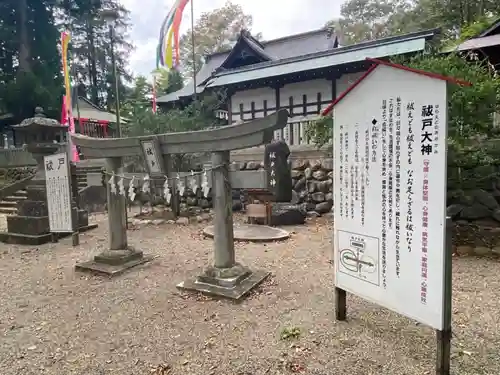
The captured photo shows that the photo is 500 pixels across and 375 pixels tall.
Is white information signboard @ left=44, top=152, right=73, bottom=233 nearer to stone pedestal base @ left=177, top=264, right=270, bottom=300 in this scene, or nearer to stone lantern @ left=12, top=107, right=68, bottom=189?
stone lantern @ left=12, top=107, right=68, bottom=189

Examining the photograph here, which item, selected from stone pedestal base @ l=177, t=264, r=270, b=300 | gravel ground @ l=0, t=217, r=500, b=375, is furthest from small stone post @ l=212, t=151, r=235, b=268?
gravel ground @ l=0, t=217, r=500, b=375

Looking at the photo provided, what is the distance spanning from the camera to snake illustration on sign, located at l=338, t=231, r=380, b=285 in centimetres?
299

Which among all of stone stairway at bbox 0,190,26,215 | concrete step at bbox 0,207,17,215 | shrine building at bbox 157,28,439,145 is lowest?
concrete step at bbox 0,207,17,215

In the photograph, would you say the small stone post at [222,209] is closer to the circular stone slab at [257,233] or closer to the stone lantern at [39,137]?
the circular stone slab at [257,233]

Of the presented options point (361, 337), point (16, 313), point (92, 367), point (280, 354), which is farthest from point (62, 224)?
point (361, 337)

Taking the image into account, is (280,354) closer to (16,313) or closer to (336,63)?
(16,313)

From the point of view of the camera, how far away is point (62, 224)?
271 inches

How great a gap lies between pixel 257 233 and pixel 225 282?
10.8 feet

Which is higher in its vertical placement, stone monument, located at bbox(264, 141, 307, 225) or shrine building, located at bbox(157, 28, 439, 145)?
shrine building, located at bbox(157, 28, 439, 145)

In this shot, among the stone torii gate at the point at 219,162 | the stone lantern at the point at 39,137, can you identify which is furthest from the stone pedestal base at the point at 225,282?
the stone lantern at the point at 39,137

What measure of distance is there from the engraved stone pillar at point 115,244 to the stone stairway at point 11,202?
8336 mm

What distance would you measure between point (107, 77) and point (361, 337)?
99.2ft

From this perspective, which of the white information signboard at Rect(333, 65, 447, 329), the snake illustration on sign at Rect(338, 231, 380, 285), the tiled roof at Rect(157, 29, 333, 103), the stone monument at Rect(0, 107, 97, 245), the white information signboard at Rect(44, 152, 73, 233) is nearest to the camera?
the white information signboard at Rect(333, 65, 447, 329)

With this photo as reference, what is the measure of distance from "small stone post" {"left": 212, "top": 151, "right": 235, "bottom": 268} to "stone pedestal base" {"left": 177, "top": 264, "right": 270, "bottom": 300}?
0.12 metres
